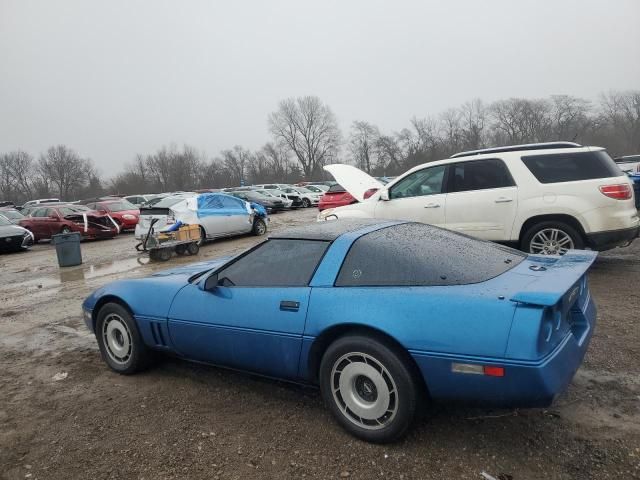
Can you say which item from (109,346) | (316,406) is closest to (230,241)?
(109,346)

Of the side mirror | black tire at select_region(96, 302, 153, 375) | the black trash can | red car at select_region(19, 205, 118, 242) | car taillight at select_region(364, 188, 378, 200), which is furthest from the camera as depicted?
red car at select_region(19, 205, 118, 242)

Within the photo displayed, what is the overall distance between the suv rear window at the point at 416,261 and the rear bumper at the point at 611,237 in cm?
349

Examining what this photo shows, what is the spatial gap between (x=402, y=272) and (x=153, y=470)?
1.94 m

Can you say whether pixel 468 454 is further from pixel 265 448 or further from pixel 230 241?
pixel 230 241

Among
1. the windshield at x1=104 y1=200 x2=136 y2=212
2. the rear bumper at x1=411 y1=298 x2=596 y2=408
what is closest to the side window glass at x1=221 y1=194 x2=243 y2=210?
the windshield at x1=104 y1=200 x2=136 y2=212

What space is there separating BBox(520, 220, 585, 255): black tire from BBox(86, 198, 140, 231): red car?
16237mm

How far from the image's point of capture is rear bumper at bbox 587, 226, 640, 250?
6.09 metres

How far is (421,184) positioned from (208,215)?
7711 millimetres

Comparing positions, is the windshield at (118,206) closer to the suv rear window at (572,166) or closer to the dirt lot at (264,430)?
the dirt lot at (264,430)

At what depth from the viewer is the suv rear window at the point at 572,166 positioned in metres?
6.28

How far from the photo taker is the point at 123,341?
4.23 m

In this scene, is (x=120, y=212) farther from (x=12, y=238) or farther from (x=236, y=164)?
(x=236, y=164)

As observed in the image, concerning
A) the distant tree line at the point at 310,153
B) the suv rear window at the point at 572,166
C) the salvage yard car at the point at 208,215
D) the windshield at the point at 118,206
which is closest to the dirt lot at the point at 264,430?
the suv rear window at the point at 572,166

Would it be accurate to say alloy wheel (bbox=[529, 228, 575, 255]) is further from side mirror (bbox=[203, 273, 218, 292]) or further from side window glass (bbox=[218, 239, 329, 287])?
side mirror (bbox=[203, 273, 218, 292])
